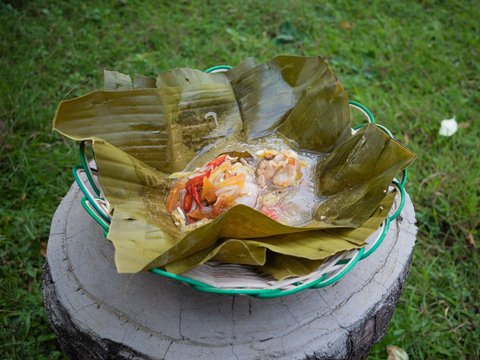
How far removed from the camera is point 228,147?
262 centimetres

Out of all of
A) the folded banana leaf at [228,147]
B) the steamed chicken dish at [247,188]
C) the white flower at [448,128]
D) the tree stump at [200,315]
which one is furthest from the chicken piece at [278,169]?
the white flower at [448,128]

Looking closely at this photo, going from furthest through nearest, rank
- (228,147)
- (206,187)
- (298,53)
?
(298,53)
(228,147)
(206,187)

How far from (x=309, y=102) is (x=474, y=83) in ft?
9.67

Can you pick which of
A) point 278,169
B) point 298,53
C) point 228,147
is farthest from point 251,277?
point 298,53

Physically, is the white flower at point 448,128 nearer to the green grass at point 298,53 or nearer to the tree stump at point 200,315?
the green grass at point 298,53

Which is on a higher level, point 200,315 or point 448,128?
point 200,315

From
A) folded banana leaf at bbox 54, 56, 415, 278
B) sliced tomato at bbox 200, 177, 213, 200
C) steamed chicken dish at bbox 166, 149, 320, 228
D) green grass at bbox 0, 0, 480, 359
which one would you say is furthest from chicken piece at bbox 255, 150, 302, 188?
green grass at bbox 0, 0, 480, 359

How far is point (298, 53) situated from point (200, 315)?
11.8 ft

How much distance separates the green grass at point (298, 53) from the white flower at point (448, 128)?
57 millimetres

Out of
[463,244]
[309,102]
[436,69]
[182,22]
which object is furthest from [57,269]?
[436,69]

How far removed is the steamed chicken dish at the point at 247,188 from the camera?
2.22 meters

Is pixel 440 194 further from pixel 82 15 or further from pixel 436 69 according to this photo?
pixel 82 15

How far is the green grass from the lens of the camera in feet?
10.3

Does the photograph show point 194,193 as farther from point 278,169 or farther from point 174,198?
point 278,169
